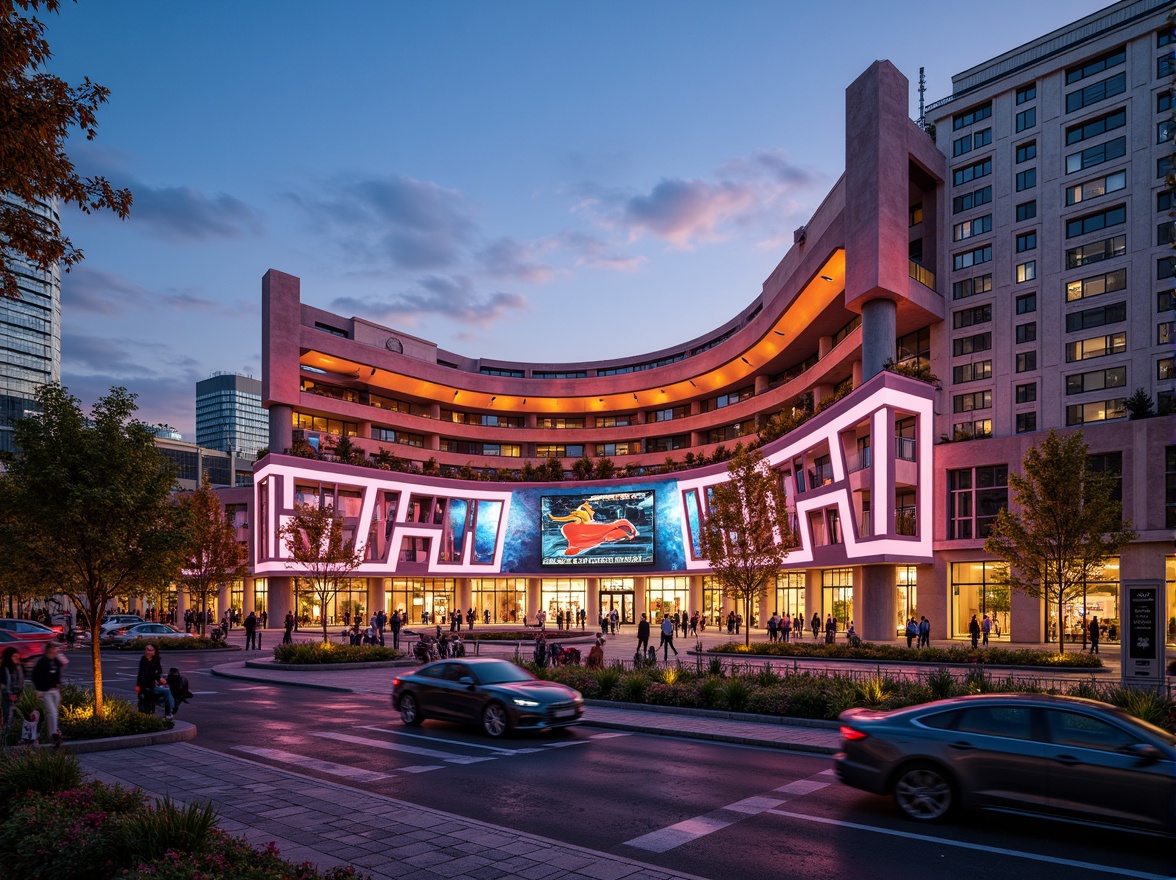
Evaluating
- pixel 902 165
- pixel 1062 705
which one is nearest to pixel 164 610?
pixel 902 165

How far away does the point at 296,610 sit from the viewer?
5819 centimetres

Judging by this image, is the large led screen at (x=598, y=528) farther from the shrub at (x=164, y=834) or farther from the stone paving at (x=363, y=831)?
the shrub at (x=164, y=834)

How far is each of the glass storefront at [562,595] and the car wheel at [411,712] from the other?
52014mm

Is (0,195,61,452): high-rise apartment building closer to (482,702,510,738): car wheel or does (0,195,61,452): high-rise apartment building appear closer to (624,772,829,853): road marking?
(482,702,510,738): car wheel

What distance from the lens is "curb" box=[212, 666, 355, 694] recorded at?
24.0 meters

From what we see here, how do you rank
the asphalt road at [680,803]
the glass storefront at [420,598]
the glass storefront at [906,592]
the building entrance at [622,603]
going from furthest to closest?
the building entrance at [622,603]
the glass storefront at [420,598]
the glass storefront at [906,592]
the asphalt road at [680,803]

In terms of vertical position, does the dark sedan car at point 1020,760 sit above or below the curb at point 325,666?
above

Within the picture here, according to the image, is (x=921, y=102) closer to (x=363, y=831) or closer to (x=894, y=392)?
(x=894, y=392)

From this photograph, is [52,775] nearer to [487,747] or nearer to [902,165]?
[487,747]

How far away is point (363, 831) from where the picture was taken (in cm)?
890

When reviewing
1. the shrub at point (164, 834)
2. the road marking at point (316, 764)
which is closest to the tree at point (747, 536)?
the road marking at point (316, 764)

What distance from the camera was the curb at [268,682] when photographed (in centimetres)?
2405

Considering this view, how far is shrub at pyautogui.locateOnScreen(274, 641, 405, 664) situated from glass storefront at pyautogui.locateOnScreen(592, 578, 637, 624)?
37119 millimetres

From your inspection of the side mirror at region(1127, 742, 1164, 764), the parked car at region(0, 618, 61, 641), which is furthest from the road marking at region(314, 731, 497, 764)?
the parked car at region(0, 618, 61, 641)
